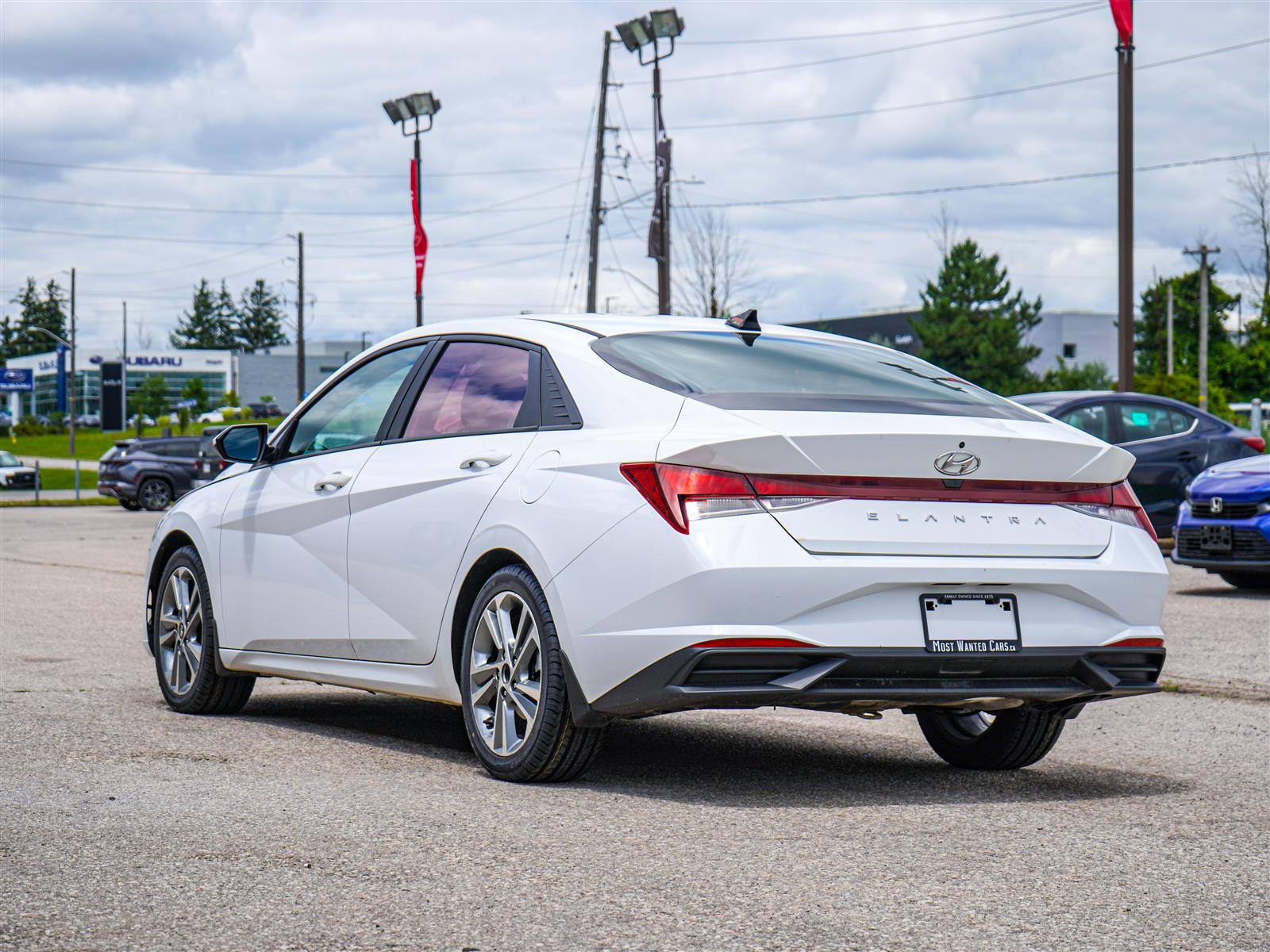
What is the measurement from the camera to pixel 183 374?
151 m

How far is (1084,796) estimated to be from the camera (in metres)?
5.29

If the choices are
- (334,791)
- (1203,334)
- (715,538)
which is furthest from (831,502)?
(1203,334)

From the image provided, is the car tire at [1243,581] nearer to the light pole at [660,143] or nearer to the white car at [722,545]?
the white car at [722,545]

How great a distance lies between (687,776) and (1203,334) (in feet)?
187

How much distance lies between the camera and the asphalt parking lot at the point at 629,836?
139 inches

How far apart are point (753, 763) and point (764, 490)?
60.4 inches

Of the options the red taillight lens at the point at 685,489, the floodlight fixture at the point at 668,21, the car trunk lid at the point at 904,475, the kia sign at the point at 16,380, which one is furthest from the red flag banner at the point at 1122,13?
the kia sign at the point at 16,380

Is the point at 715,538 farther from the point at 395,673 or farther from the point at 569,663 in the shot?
the point at 395,673

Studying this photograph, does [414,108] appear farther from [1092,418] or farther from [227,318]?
[227,318]

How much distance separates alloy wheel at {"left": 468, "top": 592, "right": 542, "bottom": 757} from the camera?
5199mm

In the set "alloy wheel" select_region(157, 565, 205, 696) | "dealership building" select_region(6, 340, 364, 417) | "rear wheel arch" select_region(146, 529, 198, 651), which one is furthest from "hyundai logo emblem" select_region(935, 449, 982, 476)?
"dealership building" select_region(6, 340, 364, 417)

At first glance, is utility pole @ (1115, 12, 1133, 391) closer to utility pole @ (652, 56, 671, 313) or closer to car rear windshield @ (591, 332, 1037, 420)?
utility pole @ (652, 56, 671, 313)

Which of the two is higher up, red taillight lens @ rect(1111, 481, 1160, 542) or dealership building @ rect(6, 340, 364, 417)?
dealership building @ rect(6, 340, 364, 417)

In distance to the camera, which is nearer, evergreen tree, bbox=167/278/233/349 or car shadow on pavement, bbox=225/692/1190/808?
car shadow on pavement, bbox=225/692/1190/808
